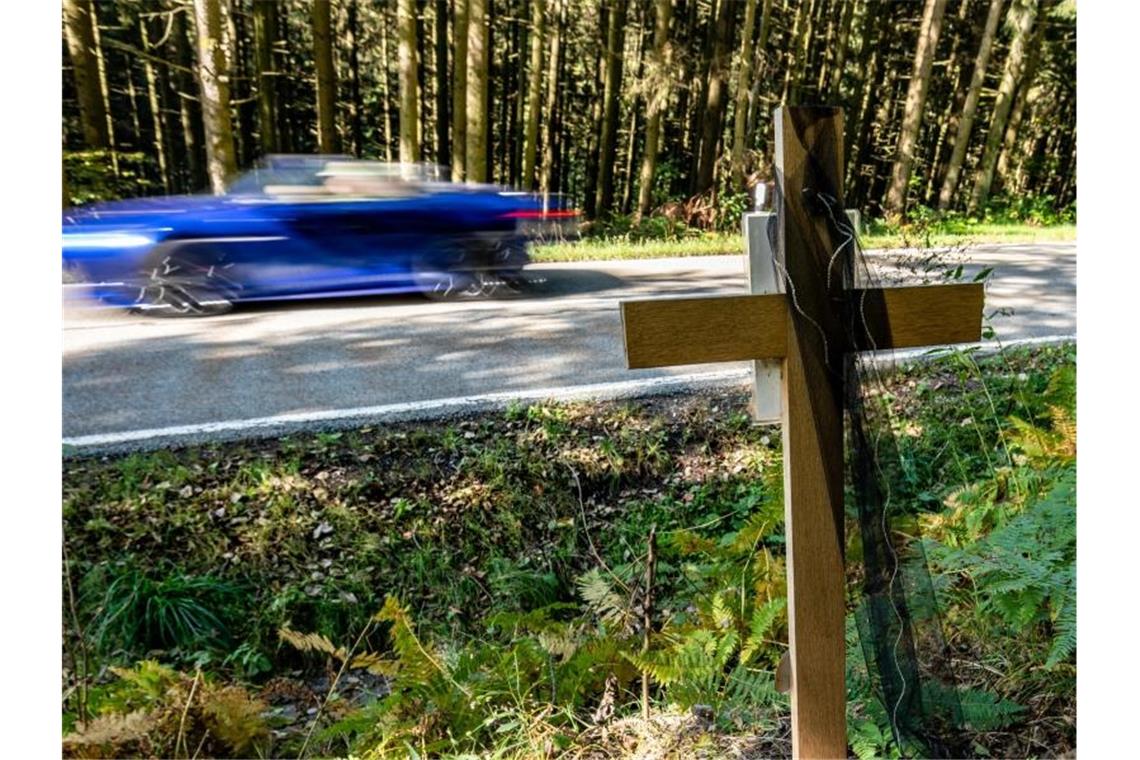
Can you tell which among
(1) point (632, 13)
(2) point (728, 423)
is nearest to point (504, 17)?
(1) point (632, 13)

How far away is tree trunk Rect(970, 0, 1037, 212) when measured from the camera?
310 inches

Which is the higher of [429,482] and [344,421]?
[344,421]

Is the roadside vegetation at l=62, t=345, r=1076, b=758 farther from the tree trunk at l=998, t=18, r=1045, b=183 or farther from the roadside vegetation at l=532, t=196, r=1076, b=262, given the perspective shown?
the tree trunk at l=998, t=18, r=1045, b=183

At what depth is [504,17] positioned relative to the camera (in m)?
7.36

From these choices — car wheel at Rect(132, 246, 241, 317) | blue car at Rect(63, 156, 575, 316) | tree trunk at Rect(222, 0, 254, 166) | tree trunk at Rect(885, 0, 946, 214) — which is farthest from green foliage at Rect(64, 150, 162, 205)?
tree trunk at Rect(885, 0, 946, 214)

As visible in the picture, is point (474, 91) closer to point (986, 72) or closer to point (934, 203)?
point (934, 203)

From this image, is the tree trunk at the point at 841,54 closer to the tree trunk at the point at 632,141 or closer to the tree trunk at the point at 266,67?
the tree trunk at the point at 632,141

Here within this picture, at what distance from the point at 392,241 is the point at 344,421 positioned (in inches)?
44.0

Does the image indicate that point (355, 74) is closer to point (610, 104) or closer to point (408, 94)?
point (408, 94)

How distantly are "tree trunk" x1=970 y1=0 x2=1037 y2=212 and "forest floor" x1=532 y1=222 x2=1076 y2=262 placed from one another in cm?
151

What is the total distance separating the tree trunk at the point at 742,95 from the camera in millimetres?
6129

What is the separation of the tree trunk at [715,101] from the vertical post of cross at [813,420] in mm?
4667

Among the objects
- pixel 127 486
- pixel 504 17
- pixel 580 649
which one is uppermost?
pixel 504 17

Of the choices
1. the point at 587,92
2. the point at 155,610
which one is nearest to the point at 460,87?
the point at 587,92
